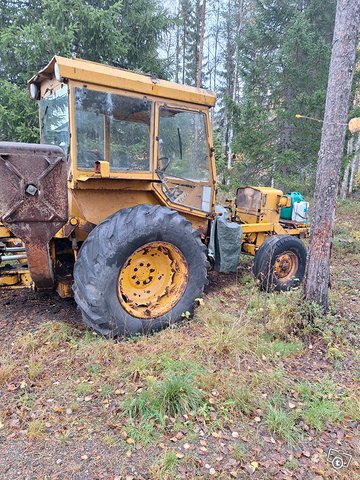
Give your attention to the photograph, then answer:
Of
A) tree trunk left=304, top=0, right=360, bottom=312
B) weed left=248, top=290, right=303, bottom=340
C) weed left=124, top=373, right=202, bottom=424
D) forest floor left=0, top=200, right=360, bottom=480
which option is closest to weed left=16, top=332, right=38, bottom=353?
forest floor left=0, top=200, right=360, bottom=480

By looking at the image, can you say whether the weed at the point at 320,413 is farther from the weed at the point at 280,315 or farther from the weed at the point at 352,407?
the weed at the point at 280,315

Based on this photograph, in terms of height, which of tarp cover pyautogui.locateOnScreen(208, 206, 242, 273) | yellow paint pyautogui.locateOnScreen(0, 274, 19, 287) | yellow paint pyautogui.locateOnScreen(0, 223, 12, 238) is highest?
yellow paint pyautogui.locateOnScreen(0, 223, 12, 238)

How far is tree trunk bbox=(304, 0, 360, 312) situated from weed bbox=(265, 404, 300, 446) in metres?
1.67

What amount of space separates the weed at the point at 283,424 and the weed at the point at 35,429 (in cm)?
159

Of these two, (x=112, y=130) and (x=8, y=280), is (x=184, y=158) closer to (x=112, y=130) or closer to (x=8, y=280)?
(x=112, y=130)

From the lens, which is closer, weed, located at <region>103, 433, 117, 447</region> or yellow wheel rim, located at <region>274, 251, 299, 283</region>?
weed, located at <region>103, 433, 117, 447</region>

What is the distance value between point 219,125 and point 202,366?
72.8 feet

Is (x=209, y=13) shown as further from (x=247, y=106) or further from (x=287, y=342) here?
(x=287, y=342)

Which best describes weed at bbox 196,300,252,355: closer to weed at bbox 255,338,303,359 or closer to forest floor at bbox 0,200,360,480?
forest floor at bbox 0,200,360,480

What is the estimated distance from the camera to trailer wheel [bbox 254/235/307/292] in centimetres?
506

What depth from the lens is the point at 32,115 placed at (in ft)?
26.9

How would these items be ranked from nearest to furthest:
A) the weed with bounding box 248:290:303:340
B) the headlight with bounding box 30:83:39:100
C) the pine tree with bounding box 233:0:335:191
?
Answer: the weed with bounding box 248:290:303:340 → the headlight with bounding box 30:83:39:100 → the pine tree with bounding box 233:0:335:191

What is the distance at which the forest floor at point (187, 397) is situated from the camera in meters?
2.23

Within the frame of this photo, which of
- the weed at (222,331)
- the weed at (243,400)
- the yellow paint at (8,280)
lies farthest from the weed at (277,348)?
the yellow paint at (8,280)
